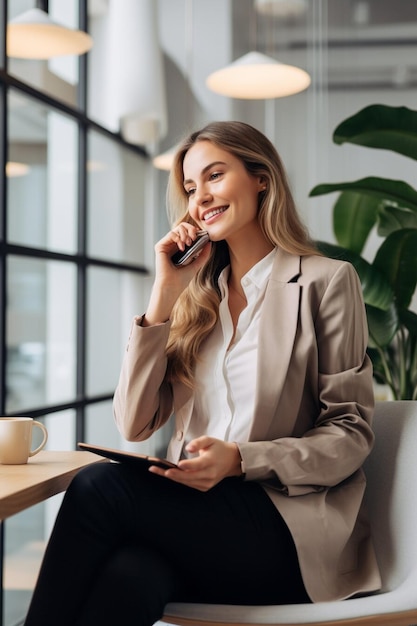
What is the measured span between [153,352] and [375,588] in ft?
2.00

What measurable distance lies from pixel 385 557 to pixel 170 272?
0.72m

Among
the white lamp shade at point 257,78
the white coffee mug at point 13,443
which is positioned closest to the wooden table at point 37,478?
the white coffee mug at point 13,443

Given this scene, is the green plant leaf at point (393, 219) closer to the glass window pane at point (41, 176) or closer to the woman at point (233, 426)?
the woman at point (233, 426)

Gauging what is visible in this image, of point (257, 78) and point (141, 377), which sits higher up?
point (257, 78)

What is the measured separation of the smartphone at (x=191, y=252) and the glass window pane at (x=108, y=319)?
2537 millimetres

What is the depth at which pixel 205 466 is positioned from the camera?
1322 millimetres

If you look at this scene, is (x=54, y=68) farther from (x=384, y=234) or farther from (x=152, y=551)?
(x=152, y=551)

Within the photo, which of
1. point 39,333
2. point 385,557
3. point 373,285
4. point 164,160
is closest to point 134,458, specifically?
point 385,557

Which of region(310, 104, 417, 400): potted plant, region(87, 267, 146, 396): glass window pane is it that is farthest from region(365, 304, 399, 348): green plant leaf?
region(87, 267, 146, 396): glass window pane

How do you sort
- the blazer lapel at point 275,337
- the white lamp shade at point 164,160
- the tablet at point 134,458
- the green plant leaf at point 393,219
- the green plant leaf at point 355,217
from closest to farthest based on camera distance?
the tablet at point 134,458 < the blazer lapel at point 275,337 < the green plant leaf at point 393,219 < the green plant leaf at point 355,217 < the white lamp shade at point 164,160

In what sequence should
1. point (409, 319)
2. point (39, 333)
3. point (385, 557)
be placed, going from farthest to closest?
point (39, 333) < point (409, 319) < point (385, 557)

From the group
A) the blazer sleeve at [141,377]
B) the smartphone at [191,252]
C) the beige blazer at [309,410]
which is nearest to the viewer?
the beige blazer at [309,410]

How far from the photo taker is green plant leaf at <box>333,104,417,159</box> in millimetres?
2648

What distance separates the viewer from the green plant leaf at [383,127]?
2.65 m
